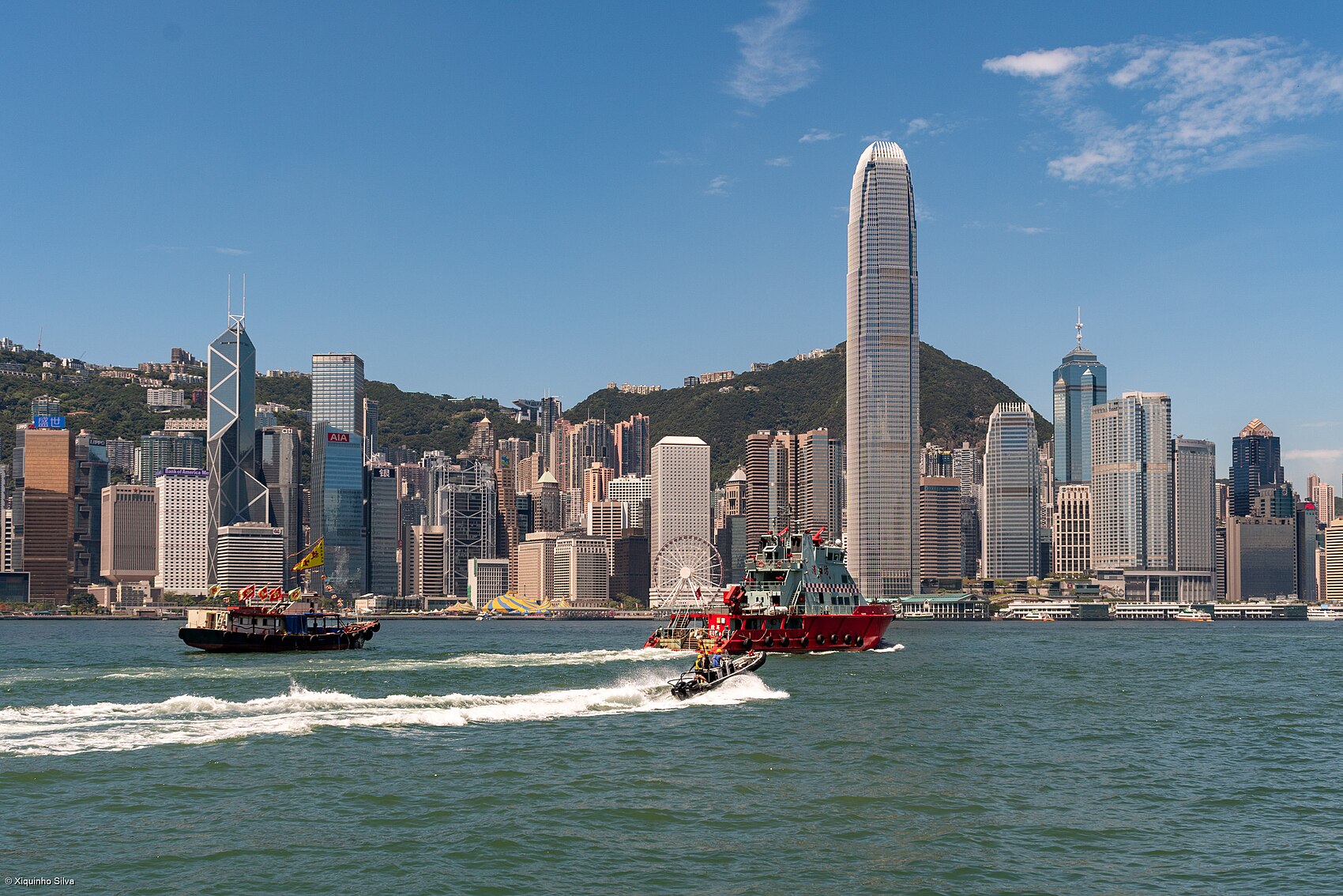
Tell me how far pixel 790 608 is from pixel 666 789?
228 feet

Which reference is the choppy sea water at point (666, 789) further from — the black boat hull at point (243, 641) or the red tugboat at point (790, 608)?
the black boat hull at point (243, 641)

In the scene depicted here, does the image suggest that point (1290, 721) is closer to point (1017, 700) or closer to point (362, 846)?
point (1017, 700)

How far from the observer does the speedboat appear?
6806 centimetres

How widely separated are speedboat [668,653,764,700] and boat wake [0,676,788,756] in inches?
20.2

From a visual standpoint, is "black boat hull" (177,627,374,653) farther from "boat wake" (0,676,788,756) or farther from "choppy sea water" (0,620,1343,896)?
"boat wake" (0,676,788,756)

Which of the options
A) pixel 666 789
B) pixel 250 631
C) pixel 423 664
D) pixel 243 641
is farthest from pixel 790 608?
pixel 666 789

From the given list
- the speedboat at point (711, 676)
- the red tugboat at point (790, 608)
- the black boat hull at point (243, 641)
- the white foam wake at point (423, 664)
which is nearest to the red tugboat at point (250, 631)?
the black boat hull at point (243, 641)

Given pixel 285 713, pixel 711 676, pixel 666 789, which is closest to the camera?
pixel 666 789

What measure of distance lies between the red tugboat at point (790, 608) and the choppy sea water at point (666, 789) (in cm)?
2788

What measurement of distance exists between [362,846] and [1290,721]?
50162 mm

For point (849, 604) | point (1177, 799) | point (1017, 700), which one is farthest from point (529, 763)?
point (849, 604)

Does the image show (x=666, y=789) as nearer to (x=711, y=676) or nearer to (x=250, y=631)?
(x=711, y=676)

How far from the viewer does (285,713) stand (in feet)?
197

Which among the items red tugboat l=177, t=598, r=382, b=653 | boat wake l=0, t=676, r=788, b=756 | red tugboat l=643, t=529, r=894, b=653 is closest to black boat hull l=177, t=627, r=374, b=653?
red tugboat l=177, t=598, r=382, b=653
